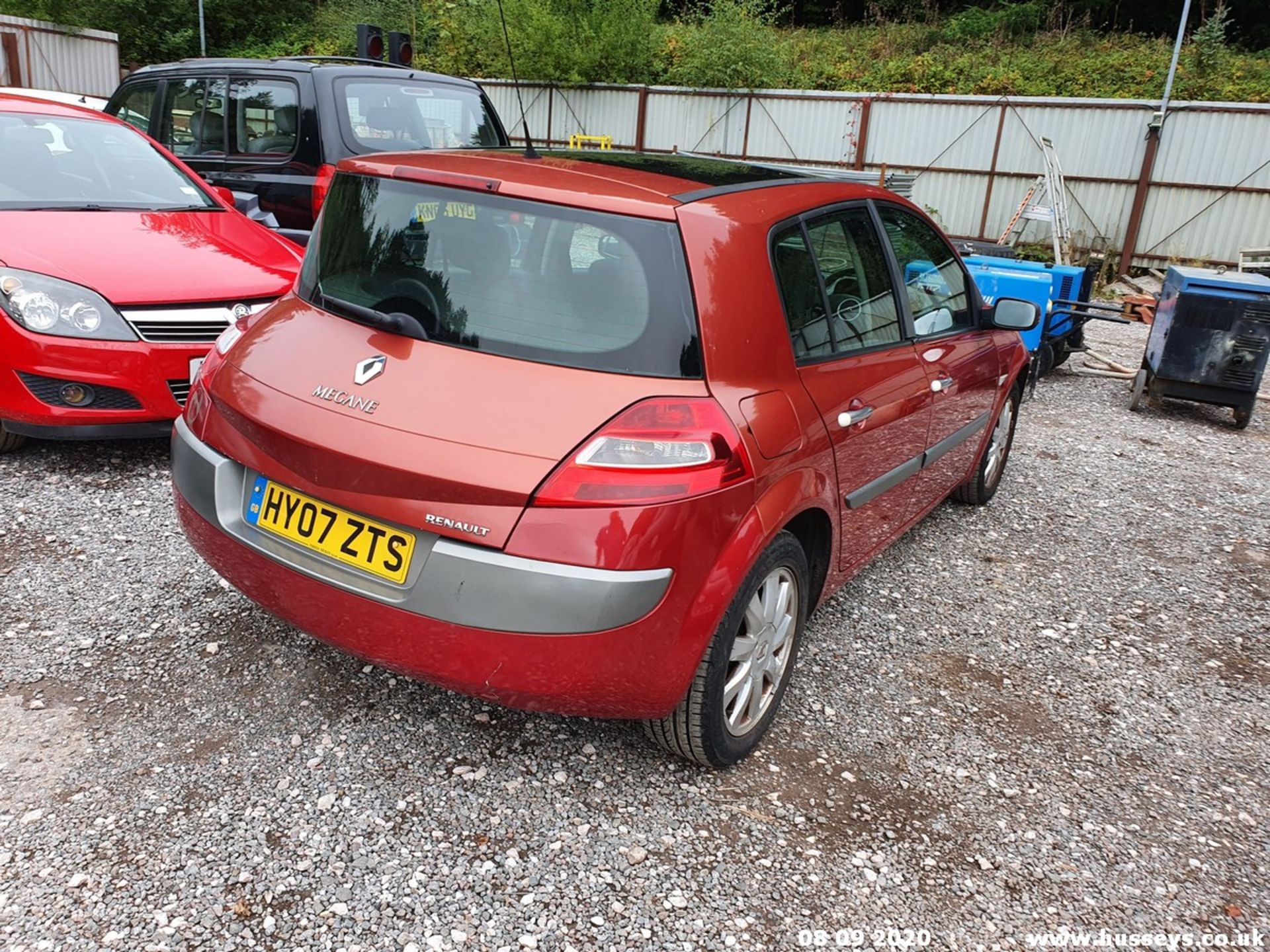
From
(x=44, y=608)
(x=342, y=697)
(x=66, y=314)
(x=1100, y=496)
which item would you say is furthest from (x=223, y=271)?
(x=1100, y=496)

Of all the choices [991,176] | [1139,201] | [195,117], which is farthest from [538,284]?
[991,176]

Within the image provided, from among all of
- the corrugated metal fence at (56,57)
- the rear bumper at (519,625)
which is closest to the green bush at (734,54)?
the corrugated metal fence at (56,57)

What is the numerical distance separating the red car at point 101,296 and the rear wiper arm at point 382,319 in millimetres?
2005

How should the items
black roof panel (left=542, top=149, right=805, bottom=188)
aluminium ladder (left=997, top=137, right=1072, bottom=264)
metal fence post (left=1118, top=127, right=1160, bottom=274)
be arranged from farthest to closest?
1. metal fence post (left=1118, top=127, right=1160, bottom=274)
2. aluminium ladder (left=997, top=137, right=1072, bottom=264)
3. black roof panel (left=542, top=149, right=805, bottom=188)

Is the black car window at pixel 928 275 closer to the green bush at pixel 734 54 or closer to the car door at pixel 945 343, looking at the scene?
the car door at pixel 945 343

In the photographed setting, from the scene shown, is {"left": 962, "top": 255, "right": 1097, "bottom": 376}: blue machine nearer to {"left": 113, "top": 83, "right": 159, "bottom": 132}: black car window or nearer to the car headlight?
the car headlight

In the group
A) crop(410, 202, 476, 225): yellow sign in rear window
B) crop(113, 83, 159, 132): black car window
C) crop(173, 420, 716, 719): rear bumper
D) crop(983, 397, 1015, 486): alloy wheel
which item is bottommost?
crop(983, 397, 1015, 486): alloy wheel

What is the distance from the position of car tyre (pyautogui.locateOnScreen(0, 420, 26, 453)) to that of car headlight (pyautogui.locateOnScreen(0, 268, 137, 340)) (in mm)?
594

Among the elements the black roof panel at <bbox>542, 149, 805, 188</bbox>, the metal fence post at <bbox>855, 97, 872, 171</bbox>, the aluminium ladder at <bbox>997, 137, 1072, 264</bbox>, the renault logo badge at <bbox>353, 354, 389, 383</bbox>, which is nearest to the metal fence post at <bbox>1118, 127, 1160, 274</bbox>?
the aluminium ladder at <bbox>997, 137, 1072, 264</bbox>

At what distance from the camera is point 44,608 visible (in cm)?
324

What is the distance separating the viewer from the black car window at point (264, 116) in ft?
22.7

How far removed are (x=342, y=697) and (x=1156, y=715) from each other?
8.79ft

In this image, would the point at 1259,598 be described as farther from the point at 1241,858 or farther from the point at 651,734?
the point at 651,734

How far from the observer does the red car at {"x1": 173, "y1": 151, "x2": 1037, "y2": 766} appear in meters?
2.19
